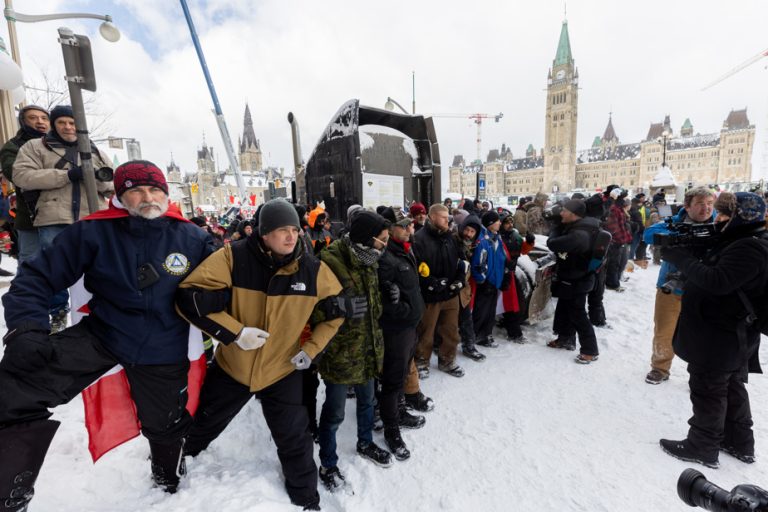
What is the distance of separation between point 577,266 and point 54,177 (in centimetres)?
557

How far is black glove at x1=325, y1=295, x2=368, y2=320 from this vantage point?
2408mm

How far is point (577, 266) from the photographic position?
4750 millimetres

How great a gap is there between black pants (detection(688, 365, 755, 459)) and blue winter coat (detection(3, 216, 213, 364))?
12.6 feet

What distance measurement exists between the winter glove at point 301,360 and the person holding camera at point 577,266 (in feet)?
12.2

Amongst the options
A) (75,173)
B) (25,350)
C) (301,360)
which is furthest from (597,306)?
(75,173)

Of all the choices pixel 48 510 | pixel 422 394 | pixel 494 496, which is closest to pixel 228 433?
pixel 48 510

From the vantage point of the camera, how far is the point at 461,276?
4160 millimetres

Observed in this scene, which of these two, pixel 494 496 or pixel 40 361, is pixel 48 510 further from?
pixel 494 496

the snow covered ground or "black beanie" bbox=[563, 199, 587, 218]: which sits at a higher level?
"black beanie" bbox=[563, 199, 587, 218]

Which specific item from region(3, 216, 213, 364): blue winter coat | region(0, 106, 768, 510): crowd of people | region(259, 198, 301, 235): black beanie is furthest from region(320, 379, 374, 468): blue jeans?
region(259, 198, 301, 235): black beanie

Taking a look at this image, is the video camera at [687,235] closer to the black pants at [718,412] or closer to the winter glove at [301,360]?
the black pants at [718,412]

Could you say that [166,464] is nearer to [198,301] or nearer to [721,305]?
[198,301]

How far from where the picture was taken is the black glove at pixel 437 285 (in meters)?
3.85

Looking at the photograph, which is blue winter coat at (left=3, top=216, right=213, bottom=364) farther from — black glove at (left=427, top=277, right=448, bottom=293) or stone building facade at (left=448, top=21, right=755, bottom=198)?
stone building facade at (left=448, top=21, right=755, bottom=198)
